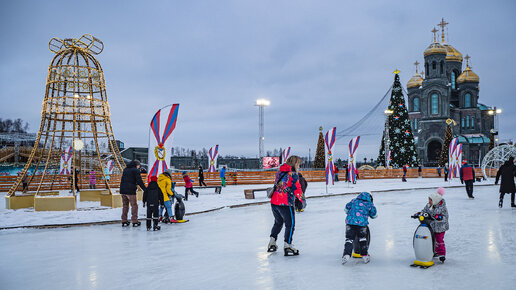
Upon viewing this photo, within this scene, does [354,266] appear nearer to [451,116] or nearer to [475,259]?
[475,259]

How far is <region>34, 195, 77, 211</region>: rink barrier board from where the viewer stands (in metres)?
12.6

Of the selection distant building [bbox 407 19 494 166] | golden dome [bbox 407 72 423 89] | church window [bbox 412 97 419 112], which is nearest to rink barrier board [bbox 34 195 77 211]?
distant building [bbox 407 19 494 166]

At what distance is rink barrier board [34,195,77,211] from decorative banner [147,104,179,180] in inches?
173

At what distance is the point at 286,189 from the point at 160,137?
5.12m

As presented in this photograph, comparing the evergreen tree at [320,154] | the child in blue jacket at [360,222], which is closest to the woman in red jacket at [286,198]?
the child in blue jacket at [360,222]

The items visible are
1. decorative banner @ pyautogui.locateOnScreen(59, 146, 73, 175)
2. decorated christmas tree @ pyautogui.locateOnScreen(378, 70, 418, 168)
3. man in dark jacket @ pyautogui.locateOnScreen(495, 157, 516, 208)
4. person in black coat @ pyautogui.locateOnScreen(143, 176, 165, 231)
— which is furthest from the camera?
decorated christmas tree @ pyautogui.locateOnScreen(378, 70, 418, 168)

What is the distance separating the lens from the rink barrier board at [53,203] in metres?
12.6

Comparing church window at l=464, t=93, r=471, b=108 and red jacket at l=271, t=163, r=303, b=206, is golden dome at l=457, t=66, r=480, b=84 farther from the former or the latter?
red jacket at l=271, t=163, r=303, b=206

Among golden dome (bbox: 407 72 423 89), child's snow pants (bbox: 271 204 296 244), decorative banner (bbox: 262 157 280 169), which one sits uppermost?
golden dome (bbox: 407 72 423 89)

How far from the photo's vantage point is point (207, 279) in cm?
518

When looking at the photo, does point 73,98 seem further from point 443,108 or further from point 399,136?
point 443,108

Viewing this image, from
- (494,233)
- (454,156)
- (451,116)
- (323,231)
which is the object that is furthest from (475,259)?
(451,116)

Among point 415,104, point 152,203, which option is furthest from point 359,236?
point 415,104

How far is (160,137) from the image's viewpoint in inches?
405
